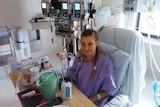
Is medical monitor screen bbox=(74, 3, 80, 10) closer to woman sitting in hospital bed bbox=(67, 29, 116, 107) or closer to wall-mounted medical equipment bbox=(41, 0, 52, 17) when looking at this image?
wall-mounted medical equipment bbox=(41, 0, 52, 17)

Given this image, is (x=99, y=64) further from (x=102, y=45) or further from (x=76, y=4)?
(x=76, y=4)

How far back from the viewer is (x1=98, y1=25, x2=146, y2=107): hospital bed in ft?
4.57

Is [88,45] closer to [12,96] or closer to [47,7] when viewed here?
[47,7]

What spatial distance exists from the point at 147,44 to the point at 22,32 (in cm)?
239

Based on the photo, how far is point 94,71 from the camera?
139 centimetres

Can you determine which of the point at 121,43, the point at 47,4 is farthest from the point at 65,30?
the point at 121,43

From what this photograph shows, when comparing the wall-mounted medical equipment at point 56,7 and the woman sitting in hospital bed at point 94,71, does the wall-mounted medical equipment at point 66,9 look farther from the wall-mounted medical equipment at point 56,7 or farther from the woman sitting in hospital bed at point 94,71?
the woman sitting in hospital bed at point 94,71

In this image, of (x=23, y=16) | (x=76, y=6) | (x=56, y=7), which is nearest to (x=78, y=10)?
(x=76, y=6)

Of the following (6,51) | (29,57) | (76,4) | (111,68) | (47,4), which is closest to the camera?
(111,68)

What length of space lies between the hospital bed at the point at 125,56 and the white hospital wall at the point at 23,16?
6.82ft

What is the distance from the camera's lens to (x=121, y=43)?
4.94 feet

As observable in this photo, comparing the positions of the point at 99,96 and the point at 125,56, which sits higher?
the point at 125,56

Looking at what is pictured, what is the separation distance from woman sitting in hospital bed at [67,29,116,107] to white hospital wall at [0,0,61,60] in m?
2.13

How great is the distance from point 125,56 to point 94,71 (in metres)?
0.30
